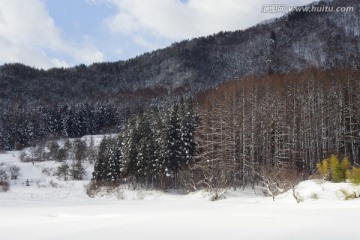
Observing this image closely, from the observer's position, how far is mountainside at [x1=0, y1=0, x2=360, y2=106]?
148375 mm

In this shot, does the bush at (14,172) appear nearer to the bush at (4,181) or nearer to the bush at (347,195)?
the bush at (4,181)

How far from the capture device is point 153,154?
45938mm

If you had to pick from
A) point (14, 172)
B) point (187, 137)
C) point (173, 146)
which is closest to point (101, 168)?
point (173, 146)

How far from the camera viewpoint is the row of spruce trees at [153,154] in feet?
147

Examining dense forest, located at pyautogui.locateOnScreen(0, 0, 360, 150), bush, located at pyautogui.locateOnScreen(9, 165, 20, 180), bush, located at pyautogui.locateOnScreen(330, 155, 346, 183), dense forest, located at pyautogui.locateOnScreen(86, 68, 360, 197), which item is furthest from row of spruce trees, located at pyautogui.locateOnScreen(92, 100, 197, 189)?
dense forest, located at pyautogui.locateOnScreen(0, 0, 360, 150)

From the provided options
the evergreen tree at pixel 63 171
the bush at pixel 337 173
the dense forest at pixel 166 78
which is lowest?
the evergreen tree at pixel 63 171

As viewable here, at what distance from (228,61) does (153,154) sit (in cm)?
13855

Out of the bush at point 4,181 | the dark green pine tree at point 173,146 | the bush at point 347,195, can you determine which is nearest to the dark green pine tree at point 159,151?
the dark green pine tree at point 173,146

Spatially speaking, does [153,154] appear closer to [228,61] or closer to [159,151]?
[159,151]

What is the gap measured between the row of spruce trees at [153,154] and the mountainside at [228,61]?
84668 millimetres

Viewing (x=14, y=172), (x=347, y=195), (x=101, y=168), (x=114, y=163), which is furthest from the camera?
(x=14, y=172)

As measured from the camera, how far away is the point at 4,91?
158 meters

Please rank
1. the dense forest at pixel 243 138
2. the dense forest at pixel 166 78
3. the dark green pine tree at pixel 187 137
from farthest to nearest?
the dense forest at pixel 166 78 → the dark green pine tree at pixel 187 137 → the dense forest at pixel 243 138

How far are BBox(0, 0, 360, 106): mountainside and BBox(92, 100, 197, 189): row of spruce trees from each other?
278ft
